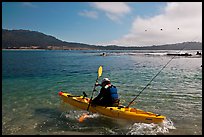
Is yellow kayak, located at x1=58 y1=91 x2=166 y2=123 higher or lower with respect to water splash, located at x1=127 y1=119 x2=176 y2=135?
higher

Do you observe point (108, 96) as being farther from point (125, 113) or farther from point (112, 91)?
point (125, 113)

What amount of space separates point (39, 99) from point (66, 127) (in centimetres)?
524

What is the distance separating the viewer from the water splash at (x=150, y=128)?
8430 millimetres

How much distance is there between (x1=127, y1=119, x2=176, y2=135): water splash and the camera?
8.43 meters

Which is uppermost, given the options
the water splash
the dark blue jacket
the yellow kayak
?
the dark blue jacket

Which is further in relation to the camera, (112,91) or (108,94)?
(108,94)

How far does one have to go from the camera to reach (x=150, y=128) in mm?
8820

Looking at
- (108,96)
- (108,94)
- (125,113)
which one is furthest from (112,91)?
(125,113)

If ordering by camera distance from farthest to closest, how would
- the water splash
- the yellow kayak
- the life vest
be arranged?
the life vest → the yellow kayak → the water splash

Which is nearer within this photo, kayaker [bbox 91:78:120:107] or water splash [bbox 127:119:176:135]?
water splash [bbox 127:119:176:135]

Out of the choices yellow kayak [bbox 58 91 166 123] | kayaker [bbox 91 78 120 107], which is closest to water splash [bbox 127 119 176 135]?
yellow kayak [bbox 58 91 166 123]

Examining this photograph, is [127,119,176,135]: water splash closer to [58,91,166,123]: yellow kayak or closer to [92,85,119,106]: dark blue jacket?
[58,91,166,123]: yellow kayak

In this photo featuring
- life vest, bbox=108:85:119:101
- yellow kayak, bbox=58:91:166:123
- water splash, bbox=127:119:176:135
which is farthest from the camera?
life vest, bbox=108:85:119:101

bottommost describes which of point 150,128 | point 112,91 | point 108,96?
point 150,128
